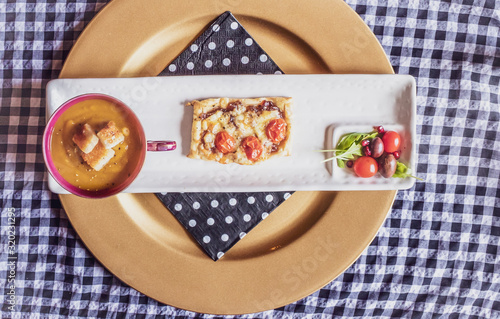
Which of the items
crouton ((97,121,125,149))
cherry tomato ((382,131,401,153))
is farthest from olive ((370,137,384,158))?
crouton ((97,121,125,149))

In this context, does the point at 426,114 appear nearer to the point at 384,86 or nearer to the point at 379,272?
the point at 384,86

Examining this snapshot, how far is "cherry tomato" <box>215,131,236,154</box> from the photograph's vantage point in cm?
238

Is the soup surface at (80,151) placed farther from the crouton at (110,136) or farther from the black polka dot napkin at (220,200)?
the black polka dot napkin at (220,200)

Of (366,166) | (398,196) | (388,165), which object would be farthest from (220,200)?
(398,196)

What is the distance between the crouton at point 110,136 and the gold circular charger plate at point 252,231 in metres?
0.38

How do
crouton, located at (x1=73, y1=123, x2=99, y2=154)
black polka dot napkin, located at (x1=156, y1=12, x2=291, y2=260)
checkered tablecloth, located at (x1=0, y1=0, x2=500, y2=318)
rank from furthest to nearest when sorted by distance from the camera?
checkered tablecloth, located at (x1=0, y1=0, x2=500, y2=318) → black polka dot napkin, located at (x1=156, y1=12, x2=291, y2=260) → crouton, located at (x1=73, y1=123, x2=99, y2=154)

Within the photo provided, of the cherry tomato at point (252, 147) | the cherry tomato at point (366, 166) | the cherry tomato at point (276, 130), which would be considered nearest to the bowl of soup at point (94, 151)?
the cherry tomato at point (252, 147)

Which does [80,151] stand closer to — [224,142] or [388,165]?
[224,142]

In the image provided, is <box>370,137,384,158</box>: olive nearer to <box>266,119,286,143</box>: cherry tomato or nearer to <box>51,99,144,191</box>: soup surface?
<box>266,119,286,143</box>: cherry tomato

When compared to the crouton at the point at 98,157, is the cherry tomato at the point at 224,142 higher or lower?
higher

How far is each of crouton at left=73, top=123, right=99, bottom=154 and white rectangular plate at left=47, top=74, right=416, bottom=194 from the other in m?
0.27

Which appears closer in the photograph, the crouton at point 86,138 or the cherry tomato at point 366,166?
the crouton at point 86,138

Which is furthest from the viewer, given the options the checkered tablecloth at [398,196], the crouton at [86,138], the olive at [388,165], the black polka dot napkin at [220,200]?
the checkered tablecloth at [398,196]

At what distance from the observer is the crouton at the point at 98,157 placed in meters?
2.23
